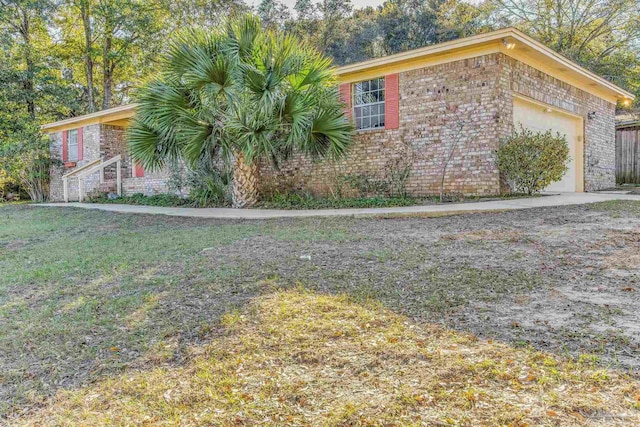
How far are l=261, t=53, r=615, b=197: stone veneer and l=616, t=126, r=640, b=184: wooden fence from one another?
16.4 ft

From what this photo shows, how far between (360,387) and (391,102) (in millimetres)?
8987

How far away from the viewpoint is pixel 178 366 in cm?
228

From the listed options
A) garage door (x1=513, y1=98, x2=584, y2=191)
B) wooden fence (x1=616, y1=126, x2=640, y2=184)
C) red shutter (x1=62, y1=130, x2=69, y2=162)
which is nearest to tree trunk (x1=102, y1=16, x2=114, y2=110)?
red shutter (x1=62, y1=130, x2=69, y2=162)

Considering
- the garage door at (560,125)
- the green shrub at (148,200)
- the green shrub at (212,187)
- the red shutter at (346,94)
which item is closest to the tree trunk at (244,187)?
the green shrub at (212,187)

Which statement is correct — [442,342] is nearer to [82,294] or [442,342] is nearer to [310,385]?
[310,385]

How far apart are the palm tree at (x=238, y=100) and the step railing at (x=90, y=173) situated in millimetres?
5908

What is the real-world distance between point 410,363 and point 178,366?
1.20m

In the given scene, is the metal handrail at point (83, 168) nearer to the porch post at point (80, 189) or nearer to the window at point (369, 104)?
the porch post at point (80, 189)

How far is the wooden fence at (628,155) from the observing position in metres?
14.7

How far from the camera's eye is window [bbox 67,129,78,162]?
16.7 meters

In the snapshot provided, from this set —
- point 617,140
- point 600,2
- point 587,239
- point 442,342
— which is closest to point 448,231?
point 587,239

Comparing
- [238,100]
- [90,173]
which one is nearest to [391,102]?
[238,100]

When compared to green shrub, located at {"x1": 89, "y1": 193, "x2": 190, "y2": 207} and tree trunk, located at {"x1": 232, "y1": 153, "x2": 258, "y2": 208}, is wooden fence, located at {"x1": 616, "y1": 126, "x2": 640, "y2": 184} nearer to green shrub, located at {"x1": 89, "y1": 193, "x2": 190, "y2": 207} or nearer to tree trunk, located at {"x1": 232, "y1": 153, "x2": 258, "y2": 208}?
tree trunk, located at {"x1": 232, "y1": 153, "x2": 258, "y2": 208}

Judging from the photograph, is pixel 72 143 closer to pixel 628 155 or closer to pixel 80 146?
pixel 80 146
